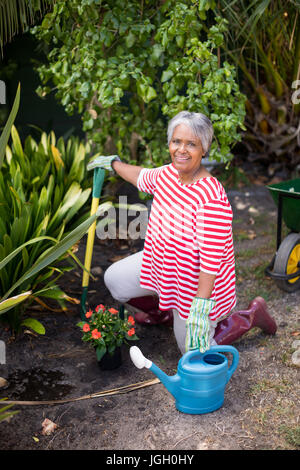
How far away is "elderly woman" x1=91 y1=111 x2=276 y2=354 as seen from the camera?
6.87 feet

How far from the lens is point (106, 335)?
7.61ft

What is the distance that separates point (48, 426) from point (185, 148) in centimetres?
127

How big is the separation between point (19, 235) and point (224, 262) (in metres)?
1.00

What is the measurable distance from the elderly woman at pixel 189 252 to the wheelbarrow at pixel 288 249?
48 centimetres

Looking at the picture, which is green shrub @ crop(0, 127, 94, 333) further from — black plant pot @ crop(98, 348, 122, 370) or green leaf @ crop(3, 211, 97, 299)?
black plant pot @ crop(98, 348, 122, 370)

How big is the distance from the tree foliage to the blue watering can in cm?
127

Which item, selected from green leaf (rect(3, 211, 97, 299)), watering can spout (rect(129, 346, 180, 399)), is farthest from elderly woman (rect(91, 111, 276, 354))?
green leaf (rect(3, 211, 97, 299))

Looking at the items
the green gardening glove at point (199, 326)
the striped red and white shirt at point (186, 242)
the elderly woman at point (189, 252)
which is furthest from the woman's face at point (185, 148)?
the green gardening glove at point (199, 326)

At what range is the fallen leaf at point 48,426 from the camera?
198 centimetres

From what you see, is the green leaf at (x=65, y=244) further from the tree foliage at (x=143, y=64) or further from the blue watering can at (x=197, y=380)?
the tree foliage at (x=143, y=64)

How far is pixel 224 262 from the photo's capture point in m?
2.28

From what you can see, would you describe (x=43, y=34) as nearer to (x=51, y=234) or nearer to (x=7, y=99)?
(x=51, y=234)

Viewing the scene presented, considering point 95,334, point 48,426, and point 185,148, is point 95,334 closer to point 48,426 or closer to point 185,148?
point 48,426

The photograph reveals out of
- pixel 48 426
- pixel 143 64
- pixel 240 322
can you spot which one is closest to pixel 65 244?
pixel 48 426
